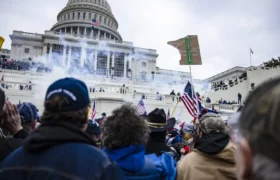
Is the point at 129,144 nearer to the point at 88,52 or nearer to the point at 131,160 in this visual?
the point at 131,160

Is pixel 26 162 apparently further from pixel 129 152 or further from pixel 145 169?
pixel 145 169

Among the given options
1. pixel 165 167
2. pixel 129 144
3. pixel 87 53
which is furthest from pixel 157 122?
pixel 87 53

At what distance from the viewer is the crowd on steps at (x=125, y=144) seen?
2.73 feet

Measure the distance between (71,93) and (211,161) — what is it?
1556 mm

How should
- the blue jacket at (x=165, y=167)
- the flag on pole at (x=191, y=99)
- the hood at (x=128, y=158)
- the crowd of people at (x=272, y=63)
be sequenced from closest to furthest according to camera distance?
the hood at (x=128, y=158) → the blue jacket at (x=165, y=167) → the flag on pole at (x=191, y=99) → the crowd of people at (x=272, y=63)

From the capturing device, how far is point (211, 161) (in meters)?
2.48

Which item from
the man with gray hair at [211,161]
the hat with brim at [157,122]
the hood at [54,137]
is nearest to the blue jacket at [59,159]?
the hood at [54,137]

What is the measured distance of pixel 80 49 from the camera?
57.8 m

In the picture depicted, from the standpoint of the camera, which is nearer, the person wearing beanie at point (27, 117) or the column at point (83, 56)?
the person wearing beanie at point (27, 117)

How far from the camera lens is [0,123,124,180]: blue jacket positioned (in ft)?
4.49

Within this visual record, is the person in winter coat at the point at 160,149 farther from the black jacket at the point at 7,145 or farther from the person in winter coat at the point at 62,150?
the black jacket at the point at 7,145

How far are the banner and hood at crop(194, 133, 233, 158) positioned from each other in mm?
8146

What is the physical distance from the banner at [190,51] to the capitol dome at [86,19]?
59.5 meters

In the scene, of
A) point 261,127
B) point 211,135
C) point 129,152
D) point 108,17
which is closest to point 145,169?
point 129,152
